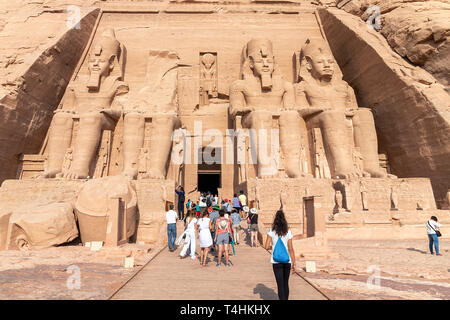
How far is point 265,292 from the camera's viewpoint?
111 inches

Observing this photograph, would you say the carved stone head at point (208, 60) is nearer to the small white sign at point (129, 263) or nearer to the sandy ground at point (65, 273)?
the sandy ground at point (65, 273)

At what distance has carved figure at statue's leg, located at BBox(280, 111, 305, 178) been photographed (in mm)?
8523

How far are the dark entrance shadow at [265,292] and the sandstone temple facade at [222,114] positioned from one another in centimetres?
299

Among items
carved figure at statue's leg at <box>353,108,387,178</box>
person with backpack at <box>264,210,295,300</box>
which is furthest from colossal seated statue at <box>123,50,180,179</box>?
person with backpack at <box>264,210,295,300</box>

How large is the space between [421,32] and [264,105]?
15.0 feet

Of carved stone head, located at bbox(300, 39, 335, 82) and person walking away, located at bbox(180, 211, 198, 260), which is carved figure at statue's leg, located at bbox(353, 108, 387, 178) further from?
person walking away, located at bbox(180, 211, 198, 260)

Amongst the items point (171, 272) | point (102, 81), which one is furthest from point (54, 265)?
point (102, 81)

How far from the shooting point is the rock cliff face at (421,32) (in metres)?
8.23

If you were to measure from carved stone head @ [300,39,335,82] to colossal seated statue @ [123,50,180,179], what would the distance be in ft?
13.9

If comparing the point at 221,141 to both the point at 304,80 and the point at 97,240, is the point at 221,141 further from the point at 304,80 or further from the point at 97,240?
the point at 97,240

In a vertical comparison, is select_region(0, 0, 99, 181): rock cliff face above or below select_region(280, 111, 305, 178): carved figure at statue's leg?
above

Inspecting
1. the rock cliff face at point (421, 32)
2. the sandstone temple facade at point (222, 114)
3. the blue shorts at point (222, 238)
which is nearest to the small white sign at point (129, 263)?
the blue shorts at point (222, 238)

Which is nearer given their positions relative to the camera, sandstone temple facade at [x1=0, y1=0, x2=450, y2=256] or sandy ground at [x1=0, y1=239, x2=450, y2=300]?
sandy ground at [x1=0, y1=239, x2=450, y2=300]

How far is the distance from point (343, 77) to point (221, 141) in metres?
5.15
